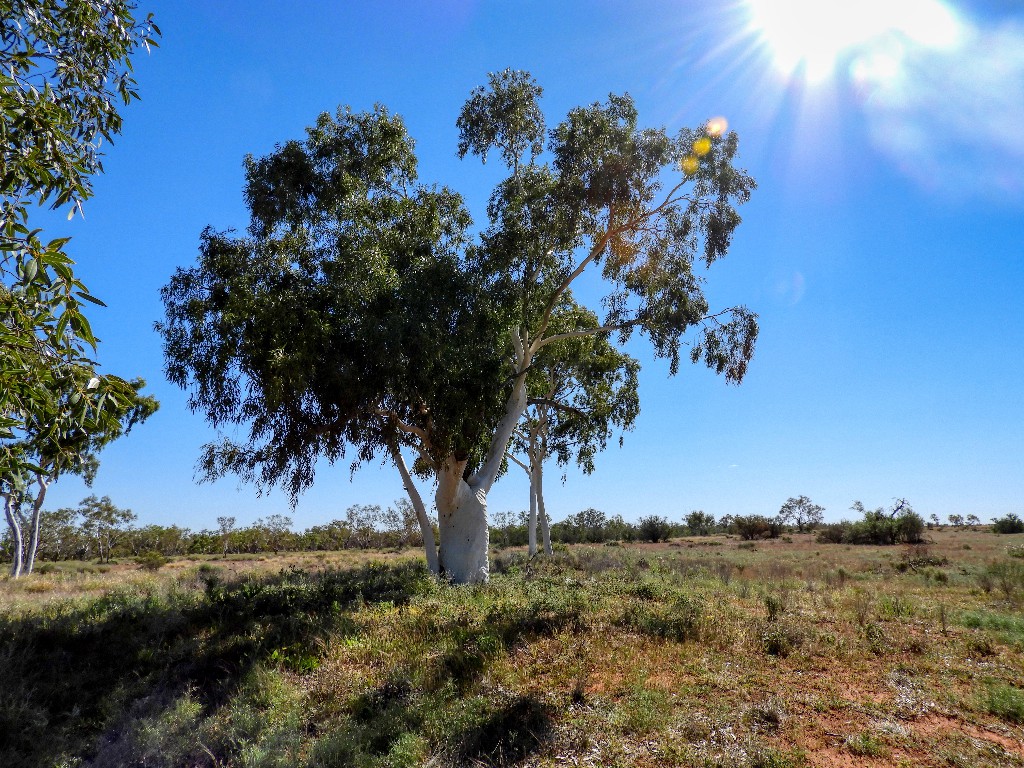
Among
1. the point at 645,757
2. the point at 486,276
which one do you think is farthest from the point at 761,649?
the point at 486,276

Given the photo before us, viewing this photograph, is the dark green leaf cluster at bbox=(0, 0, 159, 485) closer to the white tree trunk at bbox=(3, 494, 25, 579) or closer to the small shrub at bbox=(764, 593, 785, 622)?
the small shrub at bbox=(764, 593, 785, 622)

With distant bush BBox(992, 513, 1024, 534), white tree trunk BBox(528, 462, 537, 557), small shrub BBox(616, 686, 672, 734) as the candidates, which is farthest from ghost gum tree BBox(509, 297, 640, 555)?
distant bush BBox(992, 513, 1024, 534)

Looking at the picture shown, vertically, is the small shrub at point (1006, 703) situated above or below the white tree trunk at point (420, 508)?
below

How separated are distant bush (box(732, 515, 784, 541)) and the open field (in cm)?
4242

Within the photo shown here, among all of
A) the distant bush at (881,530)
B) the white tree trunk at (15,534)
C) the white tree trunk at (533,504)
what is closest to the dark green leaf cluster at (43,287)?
the white tree trunk at (533,504)

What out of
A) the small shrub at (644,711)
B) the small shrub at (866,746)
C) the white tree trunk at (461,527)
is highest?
the white tree trunk at (461,527)

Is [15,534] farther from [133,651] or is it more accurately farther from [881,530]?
[881,530]

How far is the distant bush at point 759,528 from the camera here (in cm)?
5438

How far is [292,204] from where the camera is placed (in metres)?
18.1

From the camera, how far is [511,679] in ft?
27.7

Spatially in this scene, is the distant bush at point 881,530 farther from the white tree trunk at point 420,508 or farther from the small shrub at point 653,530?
the white tree trunk at point 420,508

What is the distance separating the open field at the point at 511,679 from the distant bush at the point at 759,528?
42421 mm

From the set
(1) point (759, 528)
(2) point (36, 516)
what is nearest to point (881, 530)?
(1) point (759, 528)

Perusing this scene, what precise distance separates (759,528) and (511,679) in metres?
53.2
